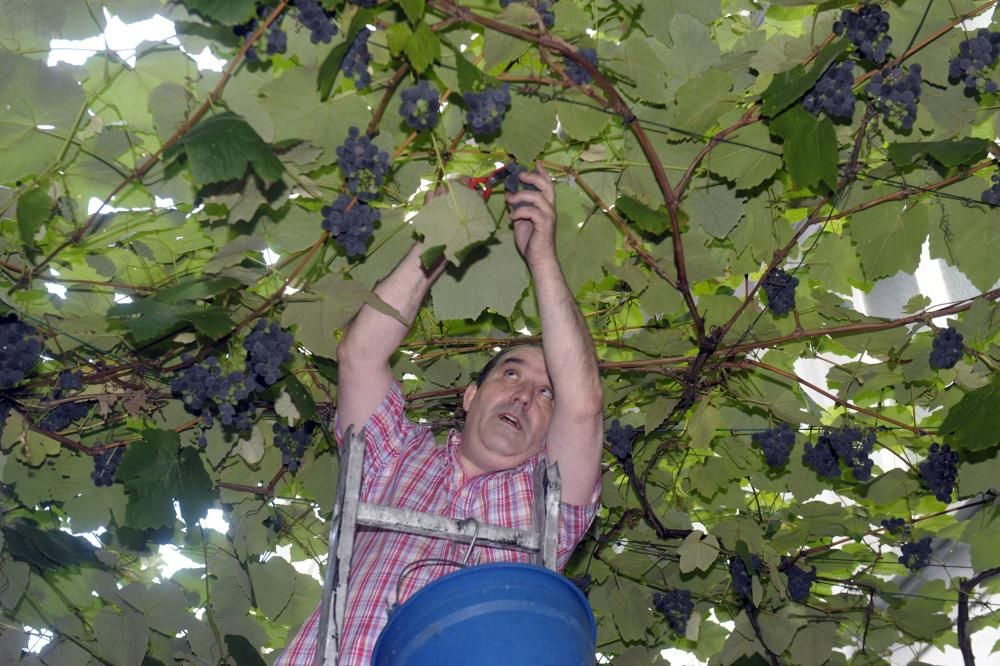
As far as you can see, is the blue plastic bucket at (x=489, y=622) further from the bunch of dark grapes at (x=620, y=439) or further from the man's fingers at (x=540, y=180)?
the bunch of dark grapes at (x=620, y=439)

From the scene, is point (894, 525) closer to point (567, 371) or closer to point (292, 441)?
point (567, 371)

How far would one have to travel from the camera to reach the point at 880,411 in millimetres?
4215

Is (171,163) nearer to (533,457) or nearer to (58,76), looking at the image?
(58,76)

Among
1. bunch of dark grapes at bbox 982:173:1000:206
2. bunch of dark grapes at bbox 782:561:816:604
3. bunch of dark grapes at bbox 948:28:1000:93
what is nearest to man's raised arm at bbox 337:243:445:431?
bunch of dark grapes at bbox 948:28:1000:93

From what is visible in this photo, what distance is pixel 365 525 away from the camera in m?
2.54

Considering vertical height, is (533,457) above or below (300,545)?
below

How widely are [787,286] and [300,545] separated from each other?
89.5 inches

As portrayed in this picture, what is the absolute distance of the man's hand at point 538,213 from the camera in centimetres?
292

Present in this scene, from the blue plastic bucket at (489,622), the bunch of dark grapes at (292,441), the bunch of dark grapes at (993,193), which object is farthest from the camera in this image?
the bunch of dark grapes at (292,441)

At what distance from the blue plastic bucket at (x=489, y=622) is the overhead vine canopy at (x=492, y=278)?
0.81 metres

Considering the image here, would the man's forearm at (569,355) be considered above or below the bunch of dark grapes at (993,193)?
below

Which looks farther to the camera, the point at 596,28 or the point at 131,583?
the point at 131,583

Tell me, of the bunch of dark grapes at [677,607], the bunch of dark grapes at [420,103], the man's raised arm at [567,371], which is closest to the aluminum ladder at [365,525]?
the man's raised arm at [567,371]

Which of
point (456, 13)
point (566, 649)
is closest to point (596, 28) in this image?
point (456, 13)
